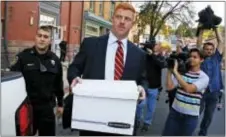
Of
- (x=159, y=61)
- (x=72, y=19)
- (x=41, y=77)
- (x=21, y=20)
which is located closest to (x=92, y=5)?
(x=72, y=19)

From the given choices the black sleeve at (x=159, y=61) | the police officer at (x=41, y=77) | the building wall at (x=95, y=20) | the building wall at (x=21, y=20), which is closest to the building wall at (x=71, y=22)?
the building wall at (x=95, y=20)

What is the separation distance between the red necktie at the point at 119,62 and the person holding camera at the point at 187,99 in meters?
1.63

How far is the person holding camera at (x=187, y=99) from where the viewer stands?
15.2 feet

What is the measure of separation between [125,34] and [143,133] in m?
3.91

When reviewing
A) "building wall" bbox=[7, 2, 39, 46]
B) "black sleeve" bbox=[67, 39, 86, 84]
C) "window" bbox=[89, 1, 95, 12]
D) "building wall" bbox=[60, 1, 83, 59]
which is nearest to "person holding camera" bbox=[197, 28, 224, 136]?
"black sleeve" bbox=[67, 39, 86, 84]

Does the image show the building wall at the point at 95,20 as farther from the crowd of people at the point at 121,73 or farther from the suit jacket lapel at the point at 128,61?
the suit jacket lapel at the point at 128,61

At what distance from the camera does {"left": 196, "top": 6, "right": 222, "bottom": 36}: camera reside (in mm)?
6305

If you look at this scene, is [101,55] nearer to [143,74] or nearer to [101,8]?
[143,74]

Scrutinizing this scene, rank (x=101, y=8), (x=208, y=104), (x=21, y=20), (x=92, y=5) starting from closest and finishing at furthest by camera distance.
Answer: (x=208, y=104), (x=21, y=20), (x=92, y=5), (x=101, y=8)

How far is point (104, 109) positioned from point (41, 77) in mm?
1720

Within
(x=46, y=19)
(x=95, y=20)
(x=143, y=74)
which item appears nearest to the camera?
(x=143, y=74)

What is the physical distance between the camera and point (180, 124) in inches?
186

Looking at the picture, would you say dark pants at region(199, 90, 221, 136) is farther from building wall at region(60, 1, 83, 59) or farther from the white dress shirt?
building wall at region(60, 1, 83, 59)

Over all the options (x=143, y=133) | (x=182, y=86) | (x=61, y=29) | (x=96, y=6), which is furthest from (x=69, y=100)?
(x=96, y=6)
